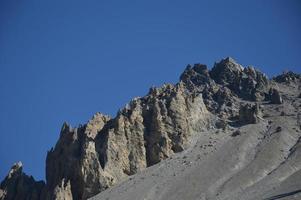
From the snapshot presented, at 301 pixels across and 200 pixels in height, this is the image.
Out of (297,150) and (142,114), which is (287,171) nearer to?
(297,150)

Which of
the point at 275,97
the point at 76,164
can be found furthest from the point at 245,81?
the point at 76,164

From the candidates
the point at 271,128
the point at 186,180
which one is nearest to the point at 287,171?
the point at 186,180

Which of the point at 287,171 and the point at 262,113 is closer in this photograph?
the point at 287,171

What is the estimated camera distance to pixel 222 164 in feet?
426

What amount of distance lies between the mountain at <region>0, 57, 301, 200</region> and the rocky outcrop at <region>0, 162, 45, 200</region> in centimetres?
21

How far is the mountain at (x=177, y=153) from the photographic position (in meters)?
121

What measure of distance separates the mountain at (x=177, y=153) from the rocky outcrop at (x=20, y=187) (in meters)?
0.21

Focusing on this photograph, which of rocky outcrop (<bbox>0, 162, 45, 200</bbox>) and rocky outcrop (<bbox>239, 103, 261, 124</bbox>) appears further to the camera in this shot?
rocky outcrop (<bbox>239, 103, 261, 124</bbox>)

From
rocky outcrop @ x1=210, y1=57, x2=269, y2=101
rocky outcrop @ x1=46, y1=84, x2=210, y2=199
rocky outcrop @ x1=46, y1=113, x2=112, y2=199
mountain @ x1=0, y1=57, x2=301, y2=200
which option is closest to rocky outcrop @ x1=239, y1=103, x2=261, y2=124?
mountain @ x1=0, y1=57, x2=301, y2=200

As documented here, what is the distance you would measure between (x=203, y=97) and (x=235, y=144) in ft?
138

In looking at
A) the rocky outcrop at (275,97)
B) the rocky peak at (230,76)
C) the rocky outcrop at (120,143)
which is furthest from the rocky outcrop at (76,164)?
the rocky peak at (230,76)

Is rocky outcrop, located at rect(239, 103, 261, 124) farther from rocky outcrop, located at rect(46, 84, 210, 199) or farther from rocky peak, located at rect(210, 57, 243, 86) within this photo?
rocky peak, located at rect(210, 57, 243, 86)

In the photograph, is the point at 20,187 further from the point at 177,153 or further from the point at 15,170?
the point at 177,153

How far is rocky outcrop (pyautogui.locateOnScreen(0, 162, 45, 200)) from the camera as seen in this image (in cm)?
14488
